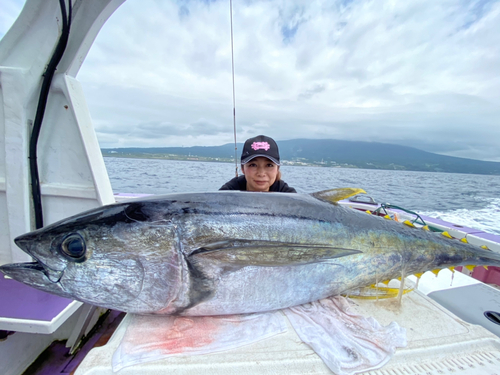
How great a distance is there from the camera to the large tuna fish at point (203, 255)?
1166 mm

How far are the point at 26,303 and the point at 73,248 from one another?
93 cm

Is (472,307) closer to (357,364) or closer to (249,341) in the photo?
(357,364)

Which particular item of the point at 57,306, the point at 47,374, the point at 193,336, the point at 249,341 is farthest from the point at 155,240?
the point at 47,374

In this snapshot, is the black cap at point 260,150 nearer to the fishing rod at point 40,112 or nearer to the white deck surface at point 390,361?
the white deck surface at point 390,361

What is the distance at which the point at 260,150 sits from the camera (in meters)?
2.76

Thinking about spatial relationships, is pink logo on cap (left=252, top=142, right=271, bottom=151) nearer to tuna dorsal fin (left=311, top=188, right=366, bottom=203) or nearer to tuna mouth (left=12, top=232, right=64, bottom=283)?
tuna dorsal fin (left=311, top=188, right=366, bottom=203)

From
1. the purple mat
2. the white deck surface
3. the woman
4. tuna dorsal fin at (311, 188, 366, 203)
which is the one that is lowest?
the purple mat

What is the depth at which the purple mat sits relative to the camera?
1.50 meters

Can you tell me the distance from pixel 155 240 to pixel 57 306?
3.38ft

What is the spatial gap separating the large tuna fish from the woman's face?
1.27 metres

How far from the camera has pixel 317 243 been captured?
4.71ft

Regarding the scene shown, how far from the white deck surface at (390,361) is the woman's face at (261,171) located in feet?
5.79

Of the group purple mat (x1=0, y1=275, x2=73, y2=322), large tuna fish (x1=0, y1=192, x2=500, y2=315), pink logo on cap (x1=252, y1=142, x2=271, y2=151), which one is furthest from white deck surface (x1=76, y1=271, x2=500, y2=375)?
pink logo on cap (x1=252, y1=142, x2=271, y2=151)

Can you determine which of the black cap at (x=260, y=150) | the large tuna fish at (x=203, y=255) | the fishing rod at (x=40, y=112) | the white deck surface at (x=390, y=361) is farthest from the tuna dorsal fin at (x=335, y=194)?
the fishing rod at (x=40, y=112)
